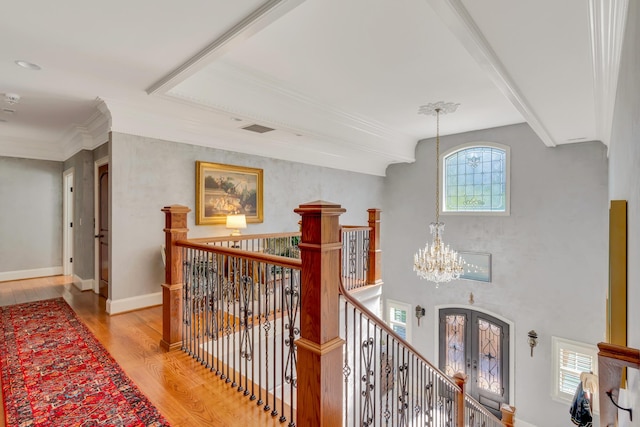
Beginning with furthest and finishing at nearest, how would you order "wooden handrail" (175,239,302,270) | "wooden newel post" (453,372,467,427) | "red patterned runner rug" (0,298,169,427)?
"wooden newel post" (453,372,467,427) → "red patterned runner rug" (0,298,169,427) → "wooden handrail" (175,239,302,270)

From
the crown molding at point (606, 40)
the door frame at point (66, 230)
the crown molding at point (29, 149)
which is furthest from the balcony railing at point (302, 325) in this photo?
the crown molding at point (29, 149)

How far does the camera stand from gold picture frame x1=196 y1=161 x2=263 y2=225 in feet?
16.1

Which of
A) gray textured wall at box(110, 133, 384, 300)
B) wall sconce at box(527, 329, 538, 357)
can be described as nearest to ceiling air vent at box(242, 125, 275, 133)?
gray textured wall at box(110, 133, 384, 300)

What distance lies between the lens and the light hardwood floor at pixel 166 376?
6.98ft

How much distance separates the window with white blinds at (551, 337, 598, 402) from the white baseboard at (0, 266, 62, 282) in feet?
31.3

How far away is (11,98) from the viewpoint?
3.85 metres

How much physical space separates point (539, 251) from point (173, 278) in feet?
20.8

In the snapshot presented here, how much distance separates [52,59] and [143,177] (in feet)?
5.53

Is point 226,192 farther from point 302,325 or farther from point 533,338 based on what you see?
point 533,338

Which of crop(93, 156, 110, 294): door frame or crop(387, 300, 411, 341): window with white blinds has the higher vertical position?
crop(93, 156, 110, 294): door frame

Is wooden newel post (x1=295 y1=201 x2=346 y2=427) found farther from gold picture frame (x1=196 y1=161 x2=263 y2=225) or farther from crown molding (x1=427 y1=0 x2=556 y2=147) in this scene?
gold picture frame (x1=196 y1=161 x2=263 y2=225)

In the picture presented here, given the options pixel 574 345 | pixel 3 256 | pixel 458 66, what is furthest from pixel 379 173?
pixel 3 256

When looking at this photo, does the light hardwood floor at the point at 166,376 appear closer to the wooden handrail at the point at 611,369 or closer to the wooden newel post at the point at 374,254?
the wooden handrail at the point at 611,369

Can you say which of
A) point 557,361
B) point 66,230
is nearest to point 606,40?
point 557,361
